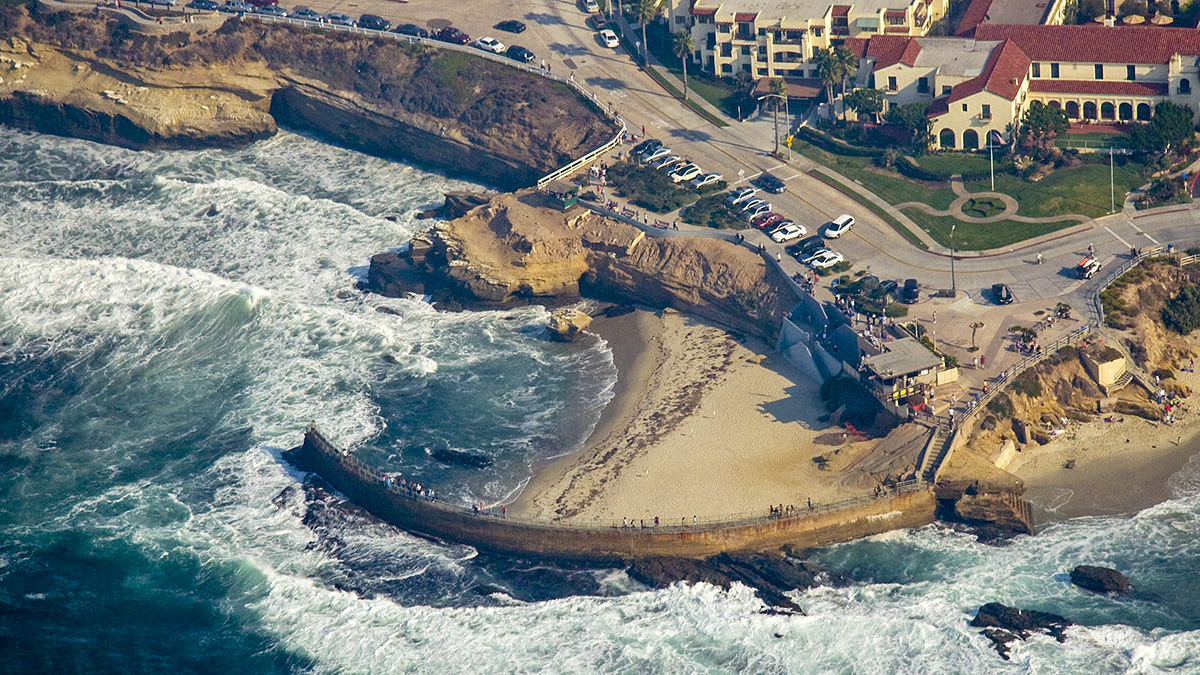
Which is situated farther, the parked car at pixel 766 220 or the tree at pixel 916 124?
the tree at pixel 916 124

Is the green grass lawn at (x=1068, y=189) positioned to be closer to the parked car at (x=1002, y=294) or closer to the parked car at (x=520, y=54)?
the parked car at (x=1002, y=294)

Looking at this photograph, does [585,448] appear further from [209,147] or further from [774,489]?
[209,147]

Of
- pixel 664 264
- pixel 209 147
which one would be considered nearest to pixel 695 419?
pixel 664 264

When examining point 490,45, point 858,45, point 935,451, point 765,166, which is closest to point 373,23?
point 490,45

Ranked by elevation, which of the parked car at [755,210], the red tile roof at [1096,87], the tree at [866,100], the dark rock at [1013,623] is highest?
the red tile roof at [1096,87]

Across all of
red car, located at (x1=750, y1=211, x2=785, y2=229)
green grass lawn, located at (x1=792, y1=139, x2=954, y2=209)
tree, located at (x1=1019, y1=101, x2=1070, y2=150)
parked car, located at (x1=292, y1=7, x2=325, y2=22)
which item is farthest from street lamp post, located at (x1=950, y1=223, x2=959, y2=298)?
parked car, located at (x1=292, y1=7, x2=325, y2=22)

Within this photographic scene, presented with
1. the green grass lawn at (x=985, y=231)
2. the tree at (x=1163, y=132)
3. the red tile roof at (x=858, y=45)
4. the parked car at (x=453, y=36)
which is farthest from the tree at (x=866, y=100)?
the parked car at (x=453, y=36)
